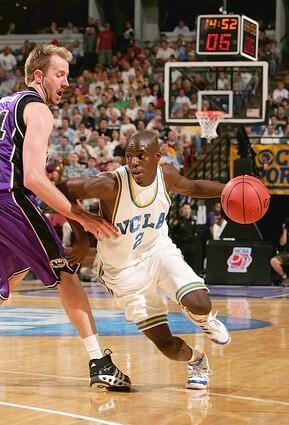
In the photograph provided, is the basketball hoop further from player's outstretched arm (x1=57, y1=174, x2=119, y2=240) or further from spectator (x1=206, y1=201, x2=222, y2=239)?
player's outstretched arm (x1=57, y1=174, x2=119, y2=240)

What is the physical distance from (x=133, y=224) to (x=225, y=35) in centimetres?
989

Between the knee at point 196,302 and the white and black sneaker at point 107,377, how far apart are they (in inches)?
22.2

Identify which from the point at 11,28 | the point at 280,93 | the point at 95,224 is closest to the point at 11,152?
the point at 95,224

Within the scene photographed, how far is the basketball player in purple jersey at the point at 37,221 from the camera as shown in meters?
5.09

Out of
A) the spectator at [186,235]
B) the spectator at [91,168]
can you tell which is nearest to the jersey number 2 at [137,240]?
the spectator at [186,235]

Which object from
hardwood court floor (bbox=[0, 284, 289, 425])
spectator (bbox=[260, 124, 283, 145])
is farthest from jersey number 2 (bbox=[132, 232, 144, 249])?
spectator (bbox=[260, 124, 283, 145])

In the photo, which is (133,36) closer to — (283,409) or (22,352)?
(22,352)

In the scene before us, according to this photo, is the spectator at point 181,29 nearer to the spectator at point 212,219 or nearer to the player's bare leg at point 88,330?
the spectator at point 212,219

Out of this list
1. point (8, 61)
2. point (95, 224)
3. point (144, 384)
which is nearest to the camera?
point (95, 224)

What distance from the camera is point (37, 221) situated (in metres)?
5.17

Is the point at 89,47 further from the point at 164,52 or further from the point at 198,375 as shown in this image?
the point at 198,375

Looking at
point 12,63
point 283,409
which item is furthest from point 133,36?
point 283,409

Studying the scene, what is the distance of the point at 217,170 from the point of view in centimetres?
1727

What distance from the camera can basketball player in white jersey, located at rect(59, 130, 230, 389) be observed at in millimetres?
5168
